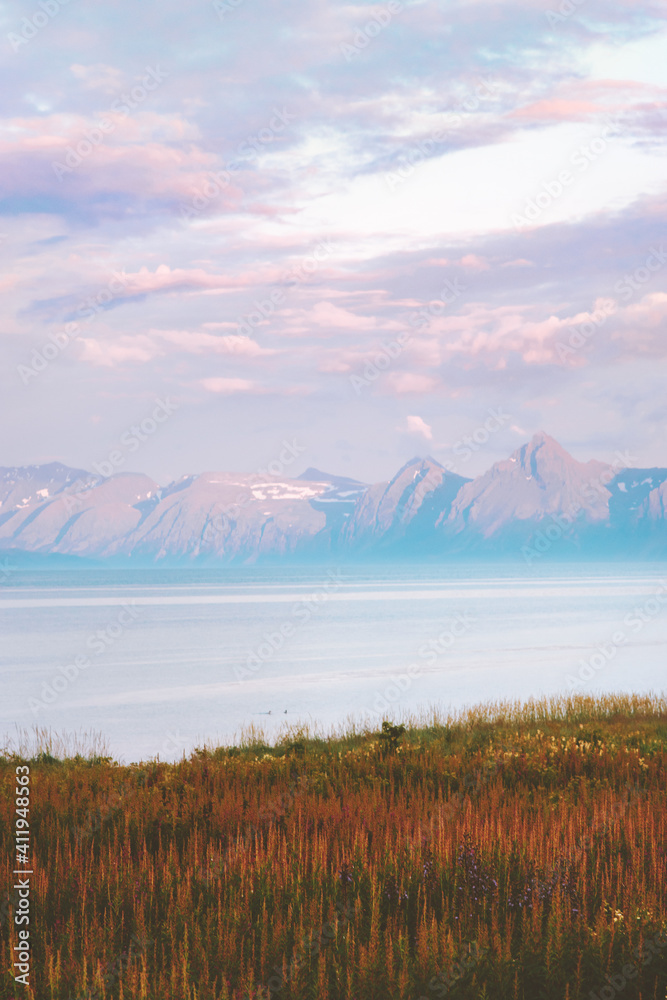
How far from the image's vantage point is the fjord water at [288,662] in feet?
160

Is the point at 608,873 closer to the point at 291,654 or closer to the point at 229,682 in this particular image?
the point at 229,682

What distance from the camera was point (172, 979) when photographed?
6.63 m

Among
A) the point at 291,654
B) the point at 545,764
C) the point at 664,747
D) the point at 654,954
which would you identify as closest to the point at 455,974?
the point at 654,954

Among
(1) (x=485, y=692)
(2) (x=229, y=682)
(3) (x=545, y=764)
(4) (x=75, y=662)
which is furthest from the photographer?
(4) (x=75, y=662)

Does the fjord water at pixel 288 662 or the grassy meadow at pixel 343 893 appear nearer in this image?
the grassy meadow at pixel 343 893

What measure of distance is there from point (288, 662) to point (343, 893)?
69.8 metres

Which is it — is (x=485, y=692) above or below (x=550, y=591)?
below

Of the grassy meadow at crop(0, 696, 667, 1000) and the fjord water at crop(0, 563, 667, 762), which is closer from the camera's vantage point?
the grassy meadow at crop(0, 696, 667, 1000)

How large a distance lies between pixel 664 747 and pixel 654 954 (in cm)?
1293

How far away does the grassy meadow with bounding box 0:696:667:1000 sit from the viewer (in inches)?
281

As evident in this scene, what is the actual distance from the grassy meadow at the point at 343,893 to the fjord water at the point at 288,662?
24.0 meters

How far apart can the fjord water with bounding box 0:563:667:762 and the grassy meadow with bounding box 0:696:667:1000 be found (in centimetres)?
2401

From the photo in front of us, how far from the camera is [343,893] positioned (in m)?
8.91

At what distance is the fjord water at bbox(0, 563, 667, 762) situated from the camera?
48750 mm
